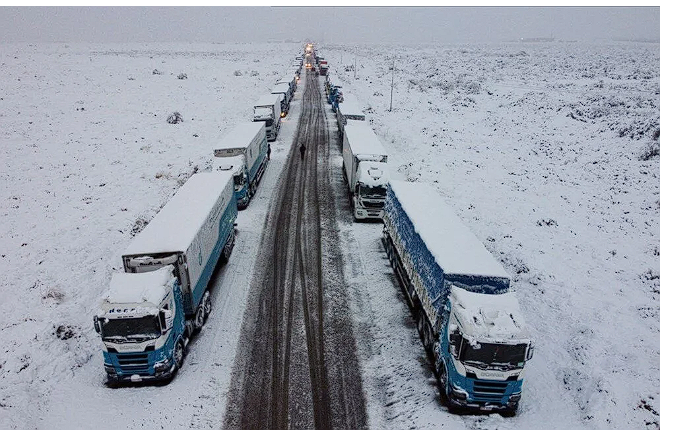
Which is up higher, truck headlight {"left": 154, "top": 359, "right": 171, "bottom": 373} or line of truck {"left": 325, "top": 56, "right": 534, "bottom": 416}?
line of truck {"left": 325, "top": 56, "right": 534, "bottom": 416}

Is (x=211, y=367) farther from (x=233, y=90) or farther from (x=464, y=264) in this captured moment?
(x=233, y=90)

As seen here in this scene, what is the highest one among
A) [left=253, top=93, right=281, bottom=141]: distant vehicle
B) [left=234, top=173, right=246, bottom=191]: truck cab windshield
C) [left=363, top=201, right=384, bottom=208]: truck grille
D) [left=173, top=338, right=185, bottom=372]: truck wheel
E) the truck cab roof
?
[left=253, top=93, right=281, bottom=141]: distant vehicle

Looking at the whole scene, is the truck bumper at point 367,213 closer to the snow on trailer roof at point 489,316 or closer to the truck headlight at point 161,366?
the snow on trailer roof at point 489,316

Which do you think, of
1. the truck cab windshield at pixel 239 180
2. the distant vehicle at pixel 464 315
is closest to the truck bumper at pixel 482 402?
the distant vehicle at pixel 464 315

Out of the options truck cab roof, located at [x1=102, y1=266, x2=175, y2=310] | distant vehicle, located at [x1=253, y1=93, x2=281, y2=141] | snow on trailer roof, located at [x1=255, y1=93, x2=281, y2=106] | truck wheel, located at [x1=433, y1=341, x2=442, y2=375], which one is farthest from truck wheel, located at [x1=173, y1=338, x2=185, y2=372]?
snow on trailer roof, located at [x1=255, y1=93, x2=281, y2=106]

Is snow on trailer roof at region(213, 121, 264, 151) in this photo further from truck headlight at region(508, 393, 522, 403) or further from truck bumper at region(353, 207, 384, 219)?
truck headlight at region(508, 393, 522, 403)

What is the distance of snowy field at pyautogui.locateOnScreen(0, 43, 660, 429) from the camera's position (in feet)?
40.7

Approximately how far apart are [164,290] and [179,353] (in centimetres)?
261

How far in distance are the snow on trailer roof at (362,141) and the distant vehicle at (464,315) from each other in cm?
1003

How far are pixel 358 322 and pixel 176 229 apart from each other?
785 cm

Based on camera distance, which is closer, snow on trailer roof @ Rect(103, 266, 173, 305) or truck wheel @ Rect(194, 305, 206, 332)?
snow on trailer roof @ Rect(103, 266, 173, 305)

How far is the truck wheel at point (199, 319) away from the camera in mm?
15119

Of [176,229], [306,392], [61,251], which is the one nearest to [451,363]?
[306,392]

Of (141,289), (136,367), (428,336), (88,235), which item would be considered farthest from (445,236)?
(88,235)
